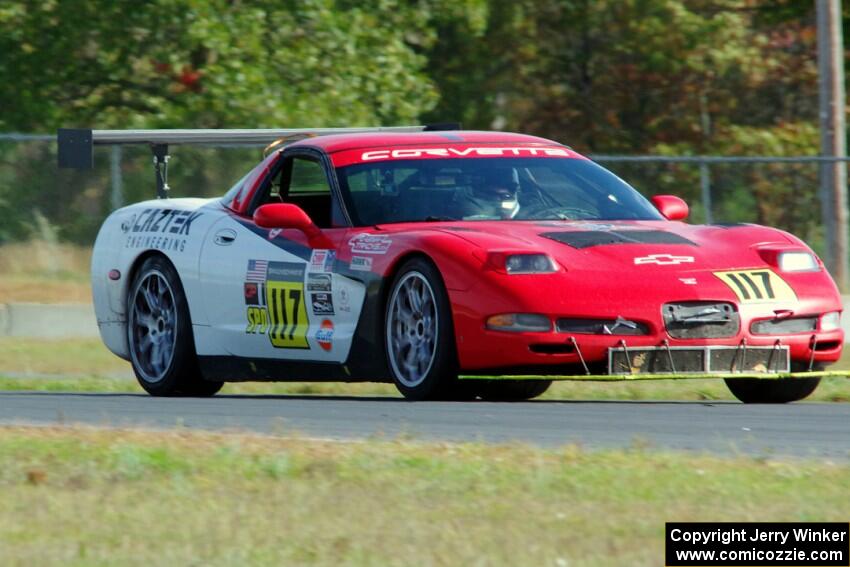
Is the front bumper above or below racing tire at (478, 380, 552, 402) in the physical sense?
above

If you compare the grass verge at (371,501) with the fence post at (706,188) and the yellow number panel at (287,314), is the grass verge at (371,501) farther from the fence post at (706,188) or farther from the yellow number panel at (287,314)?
the fence post at (706,188)

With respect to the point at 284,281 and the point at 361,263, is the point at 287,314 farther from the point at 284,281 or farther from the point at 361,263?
the point at 361,263

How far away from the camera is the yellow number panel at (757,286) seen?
929 cm

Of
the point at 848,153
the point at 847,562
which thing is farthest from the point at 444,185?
the point at 848,153

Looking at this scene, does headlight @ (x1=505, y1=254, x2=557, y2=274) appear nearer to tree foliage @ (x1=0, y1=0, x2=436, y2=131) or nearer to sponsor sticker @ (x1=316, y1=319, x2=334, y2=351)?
sponsor sticker @ (x1=316, y1=319, x2=334, y2=351)

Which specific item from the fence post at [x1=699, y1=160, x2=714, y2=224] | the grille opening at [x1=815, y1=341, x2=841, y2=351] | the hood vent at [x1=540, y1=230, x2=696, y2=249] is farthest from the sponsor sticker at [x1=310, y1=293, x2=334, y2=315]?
the fence post at [x1=699, y1=160, x2=714, y2=224]

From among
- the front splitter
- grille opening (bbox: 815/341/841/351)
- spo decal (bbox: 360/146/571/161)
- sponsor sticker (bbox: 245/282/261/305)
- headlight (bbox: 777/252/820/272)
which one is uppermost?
spo decal (bbox: 360/146/571/161)

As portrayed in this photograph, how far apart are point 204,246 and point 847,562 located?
6631 mm

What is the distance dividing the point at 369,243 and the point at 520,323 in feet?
3.70

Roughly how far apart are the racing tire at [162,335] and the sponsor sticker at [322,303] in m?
Answer: 1.26

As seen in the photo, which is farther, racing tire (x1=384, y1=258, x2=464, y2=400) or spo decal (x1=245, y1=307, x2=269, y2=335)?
spo decal (x1=245, y1=307, x2=269, y2=335)

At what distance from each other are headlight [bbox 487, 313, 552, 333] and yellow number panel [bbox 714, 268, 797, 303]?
0.90 metres

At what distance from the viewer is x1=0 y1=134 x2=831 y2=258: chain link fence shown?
18.5 meters

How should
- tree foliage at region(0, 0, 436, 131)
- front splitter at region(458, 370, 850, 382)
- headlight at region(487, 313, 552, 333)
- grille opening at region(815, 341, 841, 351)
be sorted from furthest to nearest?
tree foliage at region(0, 0, 436, 131), grille opening at region(815, 341, 841, 351), headlight at region(487, 313, 552, 333), front splitter at region(458, 370, 850, 382)
